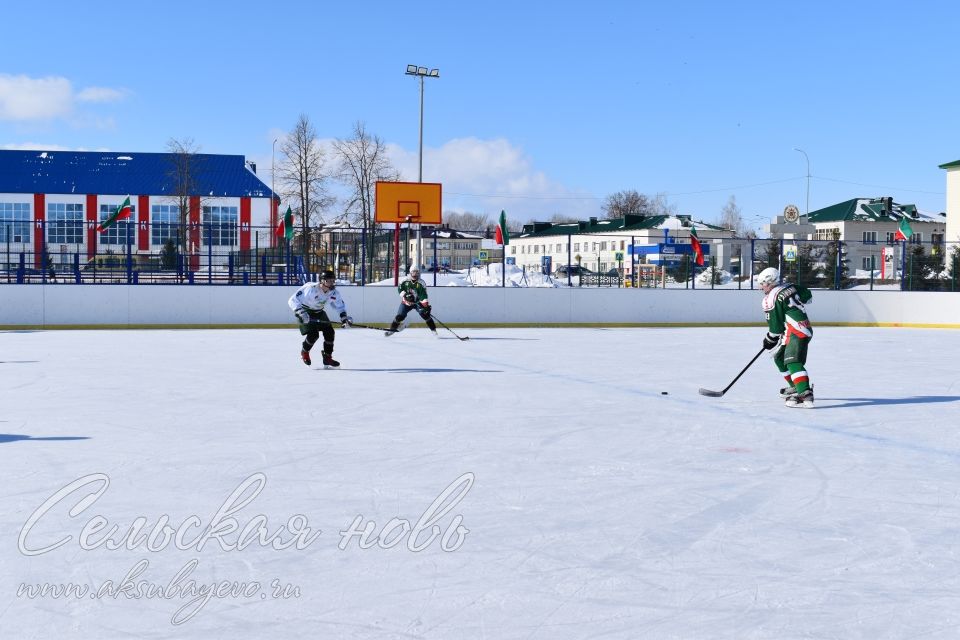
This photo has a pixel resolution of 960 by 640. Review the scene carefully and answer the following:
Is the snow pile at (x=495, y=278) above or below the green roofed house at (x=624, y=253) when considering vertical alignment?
below

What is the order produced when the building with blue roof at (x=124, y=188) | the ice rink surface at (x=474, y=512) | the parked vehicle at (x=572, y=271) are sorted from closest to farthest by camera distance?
the ice rink surface at (x=474, y=512), the parked vehicle at (x=572, y=271), the building with blue roof at (x=124, y=188)

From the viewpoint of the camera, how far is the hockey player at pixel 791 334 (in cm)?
843

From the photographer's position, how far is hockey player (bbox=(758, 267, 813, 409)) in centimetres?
843

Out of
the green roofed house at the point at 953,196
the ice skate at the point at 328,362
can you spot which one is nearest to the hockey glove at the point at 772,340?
the ice skate at the point at 328,362

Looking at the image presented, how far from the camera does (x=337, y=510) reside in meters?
4.62

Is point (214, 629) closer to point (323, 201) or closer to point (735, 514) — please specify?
point (735, 514)

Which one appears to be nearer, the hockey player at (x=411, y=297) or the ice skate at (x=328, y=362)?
the ice skate at (x=328, y=362)

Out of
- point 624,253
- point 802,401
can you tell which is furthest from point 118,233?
point 802,401

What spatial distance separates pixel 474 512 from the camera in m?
4.60

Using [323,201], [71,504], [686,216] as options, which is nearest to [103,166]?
[323,201]

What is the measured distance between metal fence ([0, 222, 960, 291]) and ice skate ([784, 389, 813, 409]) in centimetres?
1468

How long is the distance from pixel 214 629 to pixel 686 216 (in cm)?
9015

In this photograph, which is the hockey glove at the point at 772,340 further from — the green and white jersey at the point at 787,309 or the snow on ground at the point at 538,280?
the snow on ground at the point at 538,280

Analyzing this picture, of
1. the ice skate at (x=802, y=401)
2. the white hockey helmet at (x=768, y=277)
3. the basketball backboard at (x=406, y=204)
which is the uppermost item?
the basketball backboard at (x=406, y=204)
